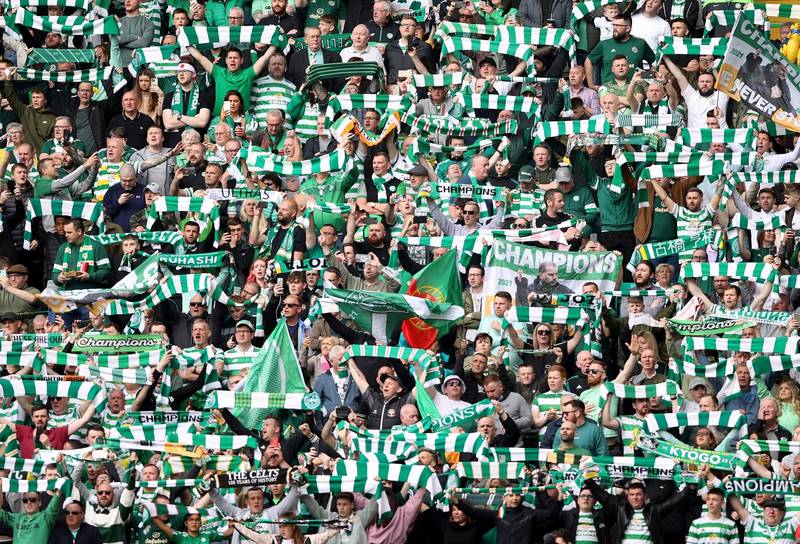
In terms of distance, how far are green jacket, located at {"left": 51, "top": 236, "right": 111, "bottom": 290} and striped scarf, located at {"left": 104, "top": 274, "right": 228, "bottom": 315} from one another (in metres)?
0.64

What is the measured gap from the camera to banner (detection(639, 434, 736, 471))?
23.4m

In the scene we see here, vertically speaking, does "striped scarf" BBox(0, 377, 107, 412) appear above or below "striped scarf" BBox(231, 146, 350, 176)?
below

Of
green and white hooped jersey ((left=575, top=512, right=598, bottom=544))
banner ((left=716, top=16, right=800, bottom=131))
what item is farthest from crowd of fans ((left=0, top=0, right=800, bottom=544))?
banner ((left=716, top=16, right=800, bottom=131))

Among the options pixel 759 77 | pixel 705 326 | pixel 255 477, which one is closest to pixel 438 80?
pixel 759 77

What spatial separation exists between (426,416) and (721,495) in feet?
10.2

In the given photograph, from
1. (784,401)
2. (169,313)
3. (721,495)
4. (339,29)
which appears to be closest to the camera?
(721,495)

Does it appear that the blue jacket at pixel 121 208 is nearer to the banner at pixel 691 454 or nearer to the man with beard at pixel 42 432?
the man with beard at pixel 42 432

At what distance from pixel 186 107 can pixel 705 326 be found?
7.54 meters

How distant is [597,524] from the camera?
23125mm

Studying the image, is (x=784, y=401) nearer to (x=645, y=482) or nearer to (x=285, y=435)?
(x=645, y=482)

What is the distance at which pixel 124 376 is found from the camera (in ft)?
83.8

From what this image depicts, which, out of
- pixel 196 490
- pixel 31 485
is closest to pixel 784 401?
pixel 196 490

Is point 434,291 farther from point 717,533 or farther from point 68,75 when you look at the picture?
point 68,75

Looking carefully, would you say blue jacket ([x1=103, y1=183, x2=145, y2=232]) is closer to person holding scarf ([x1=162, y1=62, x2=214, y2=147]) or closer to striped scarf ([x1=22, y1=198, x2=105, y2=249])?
striped scarf ([x1=22, y1=198, x2=105, y2=249])
